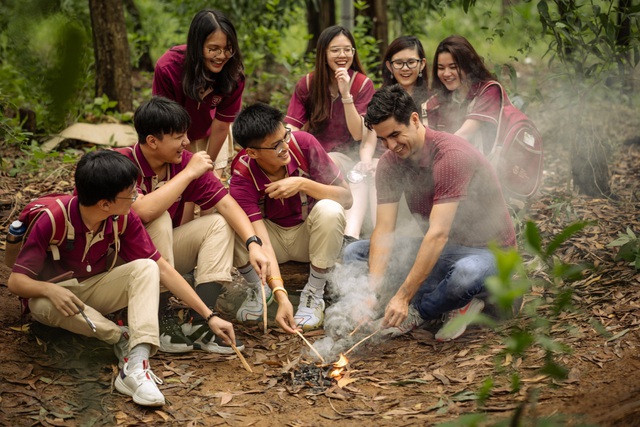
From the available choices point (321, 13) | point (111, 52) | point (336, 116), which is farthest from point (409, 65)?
point (321, 13)

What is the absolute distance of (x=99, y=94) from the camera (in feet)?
21.9

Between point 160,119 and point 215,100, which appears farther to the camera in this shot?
point 215,100

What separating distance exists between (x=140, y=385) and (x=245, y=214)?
1177mm

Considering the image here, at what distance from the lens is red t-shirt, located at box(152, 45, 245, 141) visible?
4.31m

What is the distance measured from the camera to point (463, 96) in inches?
182

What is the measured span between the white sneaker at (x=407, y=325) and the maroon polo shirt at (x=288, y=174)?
0.87 meters

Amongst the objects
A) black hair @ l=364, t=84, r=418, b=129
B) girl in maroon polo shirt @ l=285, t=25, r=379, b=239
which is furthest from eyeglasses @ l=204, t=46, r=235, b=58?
black hair @ l=364, t=84, r=418, b=129

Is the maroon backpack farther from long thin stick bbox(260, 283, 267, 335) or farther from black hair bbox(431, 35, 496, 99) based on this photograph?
long thin stick bbox(260, 283, 267, 335)

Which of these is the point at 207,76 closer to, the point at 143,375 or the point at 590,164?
the point at 143,375

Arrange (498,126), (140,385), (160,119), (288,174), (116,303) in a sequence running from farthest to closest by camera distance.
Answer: (498,126), (288,174), (160,119), (116,303), (140,385)

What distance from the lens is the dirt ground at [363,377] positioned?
9.66 feet

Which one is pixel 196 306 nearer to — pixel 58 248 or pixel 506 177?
pixel 58 248

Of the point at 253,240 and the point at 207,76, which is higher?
the point at 207,76

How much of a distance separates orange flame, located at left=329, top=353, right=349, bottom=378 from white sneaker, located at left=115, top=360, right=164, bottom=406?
0.88 m
